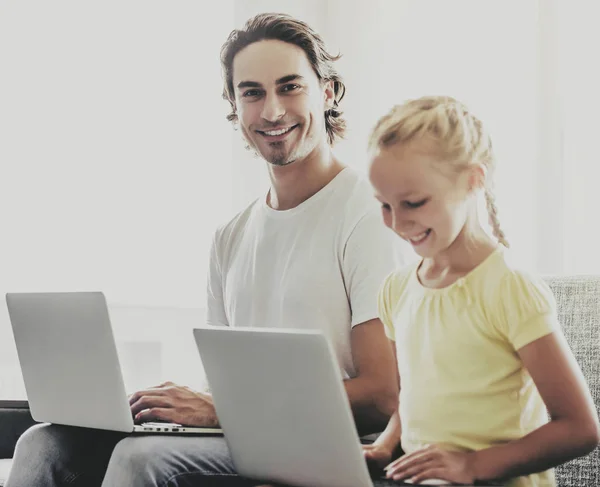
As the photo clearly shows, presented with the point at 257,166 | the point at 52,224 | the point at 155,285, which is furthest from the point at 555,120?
the point at 52,224

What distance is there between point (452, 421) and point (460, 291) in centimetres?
18

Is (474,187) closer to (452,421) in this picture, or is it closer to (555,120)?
(452,421)

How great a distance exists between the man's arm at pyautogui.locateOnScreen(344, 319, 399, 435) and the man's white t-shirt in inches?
1.3

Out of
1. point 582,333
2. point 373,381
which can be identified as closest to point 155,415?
point 373,381

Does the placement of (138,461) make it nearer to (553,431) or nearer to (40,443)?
(40,443)

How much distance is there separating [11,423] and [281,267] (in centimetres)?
72

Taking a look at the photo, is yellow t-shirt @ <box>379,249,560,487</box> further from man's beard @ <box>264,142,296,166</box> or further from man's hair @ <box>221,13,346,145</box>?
man's hair @ <box>221,13,346,145</box>

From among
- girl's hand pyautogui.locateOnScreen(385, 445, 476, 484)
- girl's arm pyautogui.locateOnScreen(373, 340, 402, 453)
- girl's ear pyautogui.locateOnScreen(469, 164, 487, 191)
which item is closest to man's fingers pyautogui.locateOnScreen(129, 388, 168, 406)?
girl's arm pyautogui.locateOnScreen(373, 340, 402, 453)

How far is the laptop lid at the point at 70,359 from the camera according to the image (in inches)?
58.6

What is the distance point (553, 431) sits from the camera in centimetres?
118

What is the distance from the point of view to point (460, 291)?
1318 millimetres

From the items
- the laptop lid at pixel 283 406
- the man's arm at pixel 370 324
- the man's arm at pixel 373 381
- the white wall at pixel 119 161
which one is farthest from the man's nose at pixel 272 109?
the white wall at pixel 119 161

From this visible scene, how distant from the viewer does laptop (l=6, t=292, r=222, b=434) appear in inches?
58.6

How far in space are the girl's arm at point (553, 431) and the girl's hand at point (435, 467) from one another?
14mm
